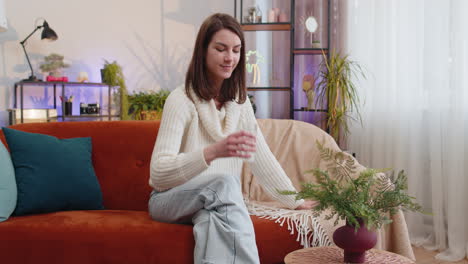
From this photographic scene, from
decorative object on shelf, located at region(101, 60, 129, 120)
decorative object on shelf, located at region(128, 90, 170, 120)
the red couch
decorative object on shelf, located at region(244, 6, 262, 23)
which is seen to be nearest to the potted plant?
decorative object on shelf, located at region(244, 6, 262, 23)

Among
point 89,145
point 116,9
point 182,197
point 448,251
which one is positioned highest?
point 116,9

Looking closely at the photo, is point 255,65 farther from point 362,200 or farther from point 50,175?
point 362,200

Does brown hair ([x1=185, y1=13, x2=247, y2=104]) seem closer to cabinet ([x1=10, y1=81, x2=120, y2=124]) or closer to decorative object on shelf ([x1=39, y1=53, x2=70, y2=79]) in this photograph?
cabinet ([x1=10, y1=81, x2=120, y2=124])

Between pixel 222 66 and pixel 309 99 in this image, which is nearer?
pixel 222 66

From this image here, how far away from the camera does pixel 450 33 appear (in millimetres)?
3059

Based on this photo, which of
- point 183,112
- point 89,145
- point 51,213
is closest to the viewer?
point 183,112

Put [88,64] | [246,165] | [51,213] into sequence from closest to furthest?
1. [51,213]
2. [246,165]
3. [88,64]

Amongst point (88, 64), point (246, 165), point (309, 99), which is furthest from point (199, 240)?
point (88, 64)

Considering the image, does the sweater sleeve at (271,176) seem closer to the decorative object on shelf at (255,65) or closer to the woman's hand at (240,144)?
the woman's hand at (240,144)

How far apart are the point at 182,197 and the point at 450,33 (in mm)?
2246

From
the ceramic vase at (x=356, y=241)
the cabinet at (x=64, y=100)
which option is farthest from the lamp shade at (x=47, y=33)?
the ceramic vase at (x=356, y=241)

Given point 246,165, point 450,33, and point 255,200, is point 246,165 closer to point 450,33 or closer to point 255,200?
point 255,200

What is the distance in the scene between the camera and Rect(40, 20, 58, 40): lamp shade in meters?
4.64

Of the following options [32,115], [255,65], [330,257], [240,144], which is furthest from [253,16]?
[330,257]
